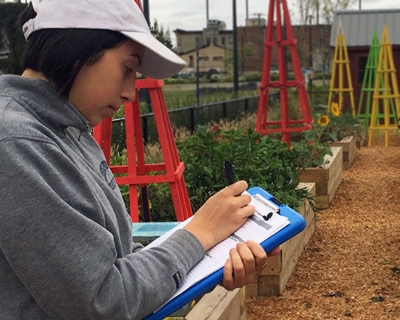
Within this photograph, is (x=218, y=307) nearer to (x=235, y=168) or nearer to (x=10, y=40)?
(x=235, y=168)

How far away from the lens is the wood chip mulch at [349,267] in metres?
4.17

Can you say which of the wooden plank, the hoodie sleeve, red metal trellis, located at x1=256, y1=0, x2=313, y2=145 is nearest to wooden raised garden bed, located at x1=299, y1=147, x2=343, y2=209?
red metal trellis, located at x1=256, y1=0, x2=313, y2=145

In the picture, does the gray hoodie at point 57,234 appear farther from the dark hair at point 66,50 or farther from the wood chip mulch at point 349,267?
the wood chip mulch at point 349,267

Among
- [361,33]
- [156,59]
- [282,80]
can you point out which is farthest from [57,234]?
[361,33]

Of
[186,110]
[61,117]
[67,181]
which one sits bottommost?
[186,110]

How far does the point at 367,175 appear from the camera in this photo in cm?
933

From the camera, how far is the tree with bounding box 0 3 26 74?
17.4ft

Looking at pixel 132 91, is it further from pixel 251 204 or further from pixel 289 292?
pixel 289 292

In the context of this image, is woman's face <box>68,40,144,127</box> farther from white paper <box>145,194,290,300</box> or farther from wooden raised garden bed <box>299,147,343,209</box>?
wooden raised garden bed <box>299,147,343,209</box>

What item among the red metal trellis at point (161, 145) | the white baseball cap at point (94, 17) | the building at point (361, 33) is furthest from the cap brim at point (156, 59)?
the building at point (361, 33)

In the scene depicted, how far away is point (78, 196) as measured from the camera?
1.35 meters

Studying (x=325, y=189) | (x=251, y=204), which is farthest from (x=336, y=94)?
(x=251, y=204)

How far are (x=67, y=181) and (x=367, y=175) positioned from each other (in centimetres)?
833

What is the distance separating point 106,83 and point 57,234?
0.34m
